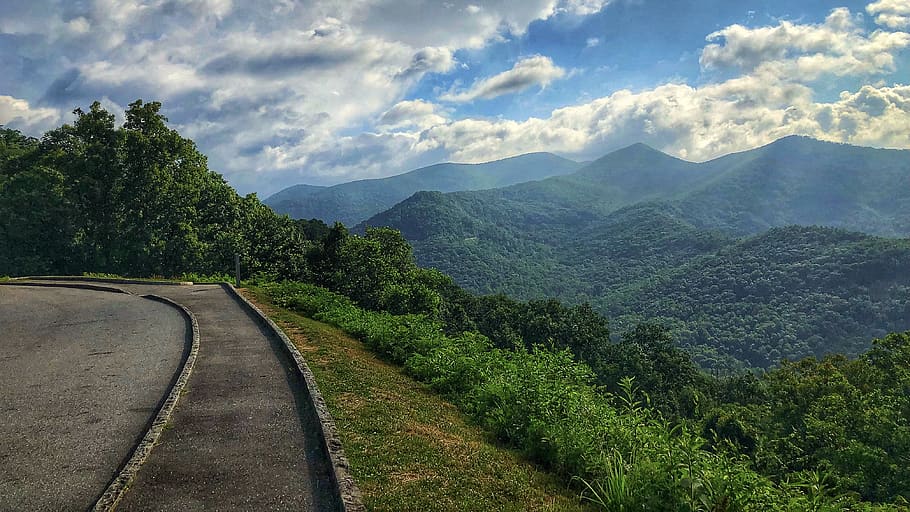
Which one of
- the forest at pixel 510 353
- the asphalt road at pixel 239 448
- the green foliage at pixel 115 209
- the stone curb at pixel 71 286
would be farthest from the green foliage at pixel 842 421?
the green foliage at pixel 115 209

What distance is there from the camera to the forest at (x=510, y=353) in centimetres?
622

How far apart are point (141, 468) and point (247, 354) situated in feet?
18.4

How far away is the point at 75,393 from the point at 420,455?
→ 738cm

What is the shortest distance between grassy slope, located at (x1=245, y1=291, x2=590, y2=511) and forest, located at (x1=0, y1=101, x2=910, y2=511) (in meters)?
0.52

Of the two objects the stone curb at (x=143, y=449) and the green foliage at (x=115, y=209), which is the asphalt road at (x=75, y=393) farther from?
the green foliage at (x=115, y=209)

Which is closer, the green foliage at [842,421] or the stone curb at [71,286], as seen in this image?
the green foliage at [842,421]

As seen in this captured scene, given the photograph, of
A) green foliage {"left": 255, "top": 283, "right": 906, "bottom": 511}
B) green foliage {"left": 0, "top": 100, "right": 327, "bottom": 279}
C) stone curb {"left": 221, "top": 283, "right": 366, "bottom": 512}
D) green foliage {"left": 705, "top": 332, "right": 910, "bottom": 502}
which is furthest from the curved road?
green foliage {"left": 0, "top": 100, "right": 327, "bottom": 279}

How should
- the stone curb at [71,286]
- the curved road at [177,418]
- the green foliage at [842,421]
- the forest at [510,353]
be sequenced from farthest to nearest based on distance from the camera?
the stone curb at [71,286] → the green foliage at [842,421] → the forest at [510,353] → the curved road at [177,418]

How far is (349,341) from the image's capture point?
1430 cm

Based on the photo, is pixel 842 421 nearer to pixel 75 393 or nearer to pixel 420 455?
pixel 420 455

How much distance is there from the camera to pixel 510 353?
40.1ft

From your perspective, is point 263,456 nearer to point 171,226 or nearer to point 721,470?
point 721,470

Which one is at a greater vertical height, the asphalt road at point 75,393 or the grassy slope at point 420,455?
the asphalt road at point 75,393

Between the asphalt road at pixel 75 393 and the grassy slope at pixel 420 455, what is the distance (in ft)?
10.1
